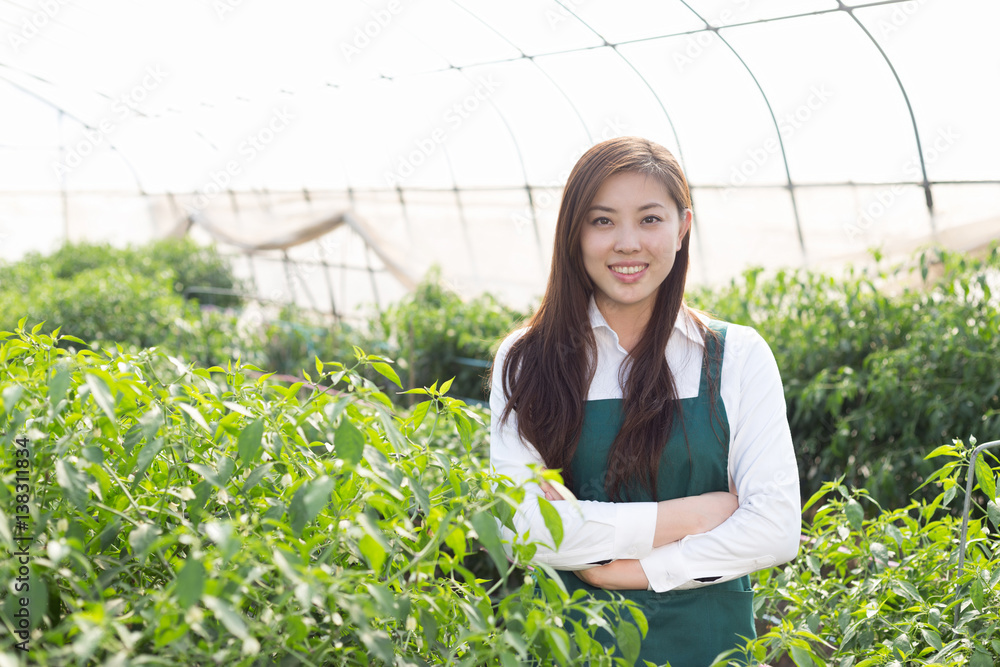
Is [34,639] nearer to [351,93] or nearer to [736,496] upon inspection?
[736,496]

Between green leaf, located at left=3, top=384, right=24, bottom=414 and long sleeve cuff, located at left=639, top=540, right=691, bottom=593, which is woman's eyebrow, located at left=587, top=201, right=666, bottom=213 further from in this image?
green leaf, located at left=3, top=384, right=24, bottom=414

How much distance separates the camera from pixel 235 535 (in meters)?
0.76

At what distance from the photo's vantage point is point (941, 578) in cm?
161

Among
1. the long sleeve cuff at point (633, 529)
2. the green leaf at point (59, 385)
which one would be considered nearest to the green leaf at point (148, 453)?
the green leaf at point (59, 385)

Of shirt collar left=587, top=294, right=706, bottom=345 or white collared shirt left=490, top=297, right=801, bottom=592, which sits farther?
shirt collar left=587, top=294, right=706, bottom=345

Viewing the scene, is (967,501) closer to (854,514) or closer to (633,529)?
(854,514)

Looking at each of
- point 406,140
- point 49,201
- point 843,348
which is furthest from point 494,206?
point 49,201

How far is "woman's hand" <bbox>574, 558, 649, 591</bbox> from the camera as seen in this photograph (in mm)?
1462

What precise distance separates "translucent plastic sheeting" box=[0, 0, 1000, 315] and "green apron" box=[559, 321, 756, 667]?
3200mm

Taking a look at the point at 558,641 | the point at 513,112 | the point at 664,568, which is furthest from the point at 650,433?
the point at 513,112

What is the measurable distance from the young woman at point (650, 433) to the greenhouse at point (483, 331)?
0.01 metres

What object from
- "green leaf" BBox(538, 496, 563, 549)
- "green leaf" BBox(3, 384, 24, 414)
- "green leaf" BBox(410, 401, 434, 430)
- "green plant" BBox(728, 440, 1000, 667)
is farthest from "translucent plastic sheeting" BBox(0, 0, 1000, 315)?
"green leaf" BBox(3, 384, 24, 414)

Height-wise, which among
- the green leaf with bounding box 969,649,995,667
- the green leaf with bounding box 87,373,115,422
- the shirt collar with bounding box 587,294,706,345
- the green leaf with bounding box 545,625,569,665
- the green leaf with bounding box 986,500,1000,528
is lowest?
the green leaf with bounding box 969,649,995,667

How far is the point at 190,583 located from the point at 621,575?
0.99 meters
